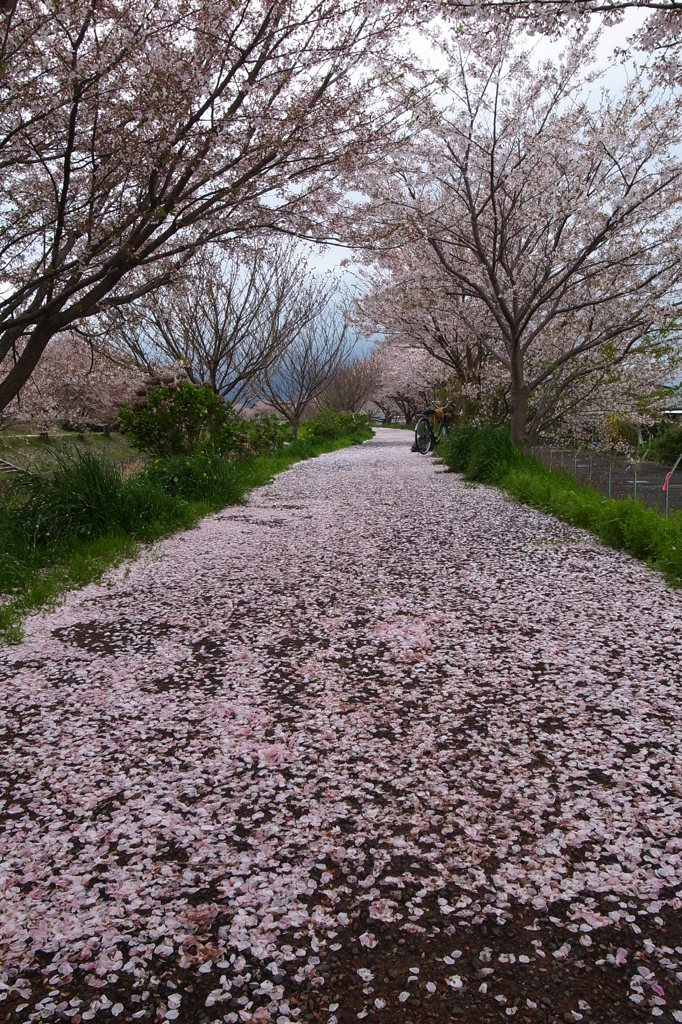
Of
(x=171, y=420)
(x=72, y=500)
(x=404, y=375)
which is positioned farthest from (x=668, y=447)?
(x=404, y=375)

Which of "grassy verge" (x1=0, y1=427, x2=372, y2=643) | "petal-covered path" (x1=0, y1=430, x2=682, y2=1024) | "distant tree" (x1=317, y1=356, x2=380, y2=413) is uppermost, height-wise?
"distant tree" (x1=317, y1=356, x2=380, y2=413)

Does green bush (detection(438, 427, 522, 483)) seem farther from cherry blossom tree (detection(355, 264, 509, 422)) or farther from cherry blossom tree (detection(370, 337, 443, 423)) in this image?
cherry blossom tree (detection(370, 337, 443, 423))

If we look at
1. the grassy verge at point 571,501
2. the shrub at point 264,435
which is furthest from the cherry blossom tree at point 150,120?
the shrub at point 264,435

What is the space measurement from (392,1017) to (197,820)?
0.86m

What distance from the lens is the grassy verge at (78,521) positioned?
455 cm

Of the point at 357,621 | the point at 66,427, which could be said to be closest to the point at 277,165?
the point at 357,621

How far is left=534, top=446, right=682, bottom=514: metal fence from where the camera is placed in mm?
7297

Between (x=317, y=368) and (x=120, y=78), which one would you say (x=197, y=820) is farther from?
(x=317, y=368)

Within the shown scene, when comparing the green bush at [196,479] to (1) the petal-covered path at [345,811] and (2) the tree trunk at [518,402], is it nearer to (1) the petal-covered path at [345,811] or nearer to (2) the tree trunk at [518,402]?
(1) the petal-covered path at [345,811]

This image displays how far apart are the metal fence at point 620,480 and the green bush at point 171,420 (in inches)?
216

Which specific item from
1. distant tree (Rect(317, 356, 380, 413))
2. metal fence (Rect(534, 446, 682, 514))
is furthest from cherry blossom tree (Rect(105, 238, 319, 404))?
distant tree (Rect(317, 356, 380, 413))

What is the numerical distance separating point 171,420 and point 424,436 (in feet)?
34.4

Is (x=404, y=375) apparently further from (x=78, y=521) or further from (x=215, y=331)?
(x=78, y=521)

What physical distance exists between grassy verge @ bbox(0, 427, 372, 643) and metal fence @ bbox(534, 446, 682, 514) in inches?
193
